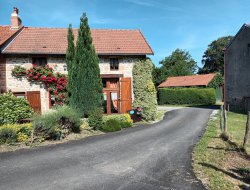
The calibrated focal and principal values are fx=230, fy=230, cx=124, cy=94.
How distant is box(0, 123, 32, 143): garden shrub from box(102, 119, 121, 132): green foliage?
4118 millimetres

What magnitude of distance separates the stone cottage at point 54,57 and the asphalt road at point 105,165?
7.37m

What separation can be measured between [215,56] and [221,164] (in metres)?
64.4

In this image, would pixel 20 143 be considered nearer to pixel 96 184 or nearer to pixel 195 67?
pixel 96 184

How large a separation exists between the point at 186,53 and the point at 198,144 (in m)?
70.2

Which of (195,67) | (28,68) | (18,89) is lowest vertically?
(18,89)

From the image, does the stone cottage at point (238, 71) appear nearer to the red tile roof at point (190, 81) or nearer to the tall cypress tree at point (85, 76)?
the red tile roof at point (190, 81)

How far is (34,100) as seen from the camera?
16.7m

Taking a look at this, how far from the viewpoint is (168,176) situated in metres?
6.23

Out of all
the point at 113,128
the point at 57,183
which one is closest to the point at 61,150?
the point at 57,183

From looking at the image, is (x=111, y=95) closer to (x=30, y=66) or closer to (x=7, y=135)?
(x=30, y=66)

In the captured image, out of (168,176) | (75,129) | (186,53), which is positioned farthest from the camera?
A: (186,53)

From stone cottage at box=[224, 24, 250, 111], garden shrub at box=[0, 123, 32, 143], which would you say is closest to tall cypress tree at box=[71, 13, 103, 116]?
garden shrub at box=[0, 123, 32, 143]

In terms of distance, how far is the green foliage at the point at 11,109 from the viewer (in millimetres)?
12273

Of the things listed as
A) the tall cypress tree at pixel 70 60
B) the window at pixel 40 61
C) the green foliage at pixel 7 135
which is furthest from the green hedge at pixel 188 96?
the green foliage at pixel 7 135
